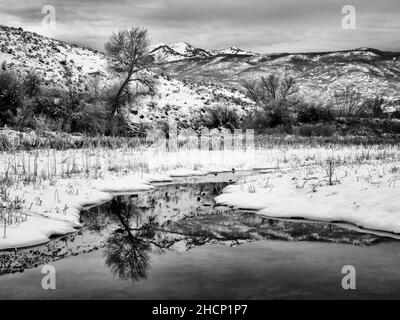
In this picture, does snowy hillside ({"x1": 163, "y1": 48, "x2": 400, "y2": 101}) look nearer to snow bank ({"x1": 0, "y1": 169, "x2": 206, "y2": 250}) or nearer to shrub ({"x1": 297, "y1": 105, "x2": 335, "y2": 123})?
shrub ({"x1": 297, "y1": 105, "x2": 335, "y2": 123})

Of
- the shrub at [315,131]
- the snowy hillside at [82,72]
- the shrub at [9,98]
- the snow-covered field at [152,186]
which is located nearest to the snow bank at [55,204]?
the snow-covered field at [152,186]

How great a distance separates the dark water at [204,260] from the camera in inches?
186

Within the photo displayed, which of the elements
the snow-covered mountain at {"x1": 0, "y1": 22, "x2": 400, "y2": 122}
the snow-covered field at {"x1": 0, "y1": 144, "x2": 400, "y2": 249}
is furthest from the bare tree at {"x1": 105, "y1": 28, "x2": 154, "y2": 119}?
the snow-covered field at {"x1": 0, "y1": 144, "x2": 400, "y2": 249}

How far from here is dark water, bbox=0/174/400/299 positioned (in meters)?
4.73

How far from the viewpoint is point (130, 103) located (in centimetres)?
3572

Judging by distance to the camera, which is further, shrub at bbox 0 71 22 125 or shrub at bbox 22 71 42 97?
shrub at bbox 22 71 42 97

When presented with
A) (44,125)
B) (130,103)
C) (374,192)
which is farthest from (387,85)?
(374,192)

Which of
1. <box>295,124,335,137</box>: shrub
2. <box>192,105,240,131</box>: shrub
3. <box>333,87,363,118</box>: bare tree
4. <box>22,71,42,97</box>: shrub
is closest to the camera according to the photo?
<box>22,71,42,97</box>: shrub

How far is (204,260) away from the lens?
5957mm

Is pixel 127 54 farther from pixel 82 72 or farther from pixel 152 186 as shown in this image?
pixel 152 186

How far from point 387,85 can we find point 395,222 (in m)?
129

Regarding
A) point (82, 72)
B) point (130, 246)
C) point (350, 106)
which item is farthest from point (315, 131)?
point (130, 246)

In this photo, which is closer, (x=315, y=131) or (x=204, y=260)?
(x=204, y=260)
